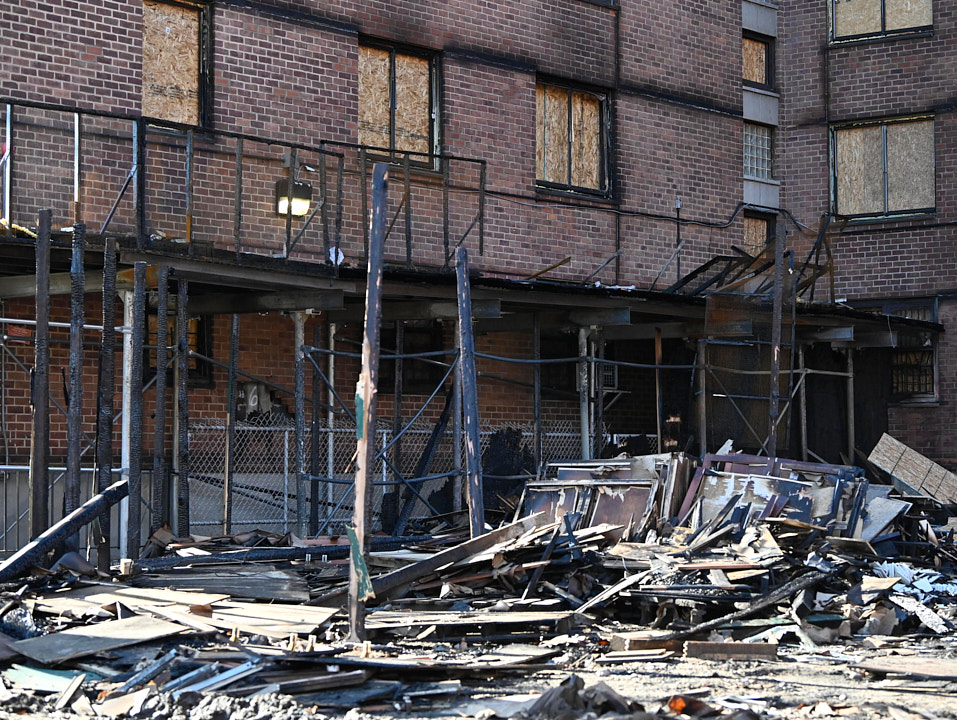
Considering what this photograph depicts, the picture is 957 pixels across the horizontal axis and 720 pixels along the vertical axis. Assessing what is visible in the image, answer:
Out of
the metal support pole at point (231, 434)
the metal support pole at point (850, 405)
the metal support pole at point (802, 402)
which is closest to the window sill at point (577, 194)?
the metal support pole at point (802, 402)

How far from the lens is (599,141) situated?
20531 mm

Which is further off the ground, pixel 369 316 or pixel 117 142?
pixel 117 142

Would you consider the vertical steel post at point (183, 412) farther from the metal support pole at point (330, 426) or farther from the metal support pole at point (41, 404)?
the metal support pole at point (330, 426)

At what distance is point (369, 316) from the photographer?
9.04 m

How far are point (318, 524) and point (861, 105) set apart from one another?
13913mm

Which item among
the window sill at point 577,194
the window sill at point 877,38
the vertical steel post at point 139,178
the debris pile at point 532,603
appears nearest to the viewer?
the debris pile at point 532,603

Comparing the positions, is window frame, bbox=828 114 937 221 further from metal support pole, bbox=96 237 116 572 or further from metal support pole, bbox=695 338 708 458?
metal support pole, bbox=96 237 116 572

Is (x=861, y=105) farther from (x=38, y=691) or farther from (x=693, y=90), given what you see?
(x=38, y=691)

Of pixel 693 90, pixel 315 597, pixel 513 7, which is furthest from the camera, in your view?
pixel 693 90

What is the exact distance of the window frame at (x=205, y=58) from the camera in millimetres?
16219

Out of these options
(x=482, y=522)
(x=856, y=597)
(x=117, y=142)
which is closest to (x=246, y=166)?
(x=117, y=142)

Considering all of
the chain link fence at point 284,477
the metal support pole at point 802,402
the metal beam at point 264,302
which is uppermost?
the metal beam at point 264,302

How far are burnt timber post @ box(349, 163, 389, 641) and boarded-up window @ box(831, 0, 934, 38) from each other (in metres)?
17.5

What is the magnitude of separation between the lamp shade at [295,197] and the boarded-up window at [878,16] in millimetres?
13063
